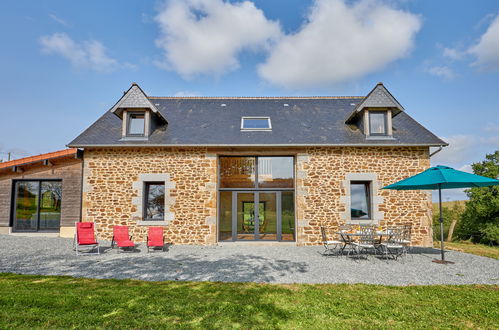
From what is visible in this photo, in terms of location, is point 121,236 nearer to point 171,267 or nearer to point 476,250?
point 171,267

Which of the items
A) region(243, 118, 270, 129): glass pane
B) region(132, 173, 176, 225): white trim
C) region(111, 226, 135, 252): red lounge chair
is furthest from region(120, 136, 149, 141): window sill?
region(243, 118, 270, 129): glass pane

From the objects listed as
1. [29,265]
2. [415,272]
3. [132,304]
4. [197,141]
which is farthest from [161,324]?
[197,141]

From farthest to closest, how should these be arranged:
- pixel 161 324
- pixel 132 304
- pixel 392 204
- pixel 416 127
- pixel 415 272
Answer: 1. pixel 416 127
2. pixel 392 204
3. pixel 415 272
4. pixel 132 304
5. pixel 161 324

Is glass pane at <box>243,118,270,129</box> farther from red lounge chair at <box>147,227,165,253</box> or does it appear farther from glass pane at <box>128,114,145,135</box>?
red lounge chair at <box>147,227,165,253</box>

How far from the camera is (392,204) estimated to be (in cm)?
948

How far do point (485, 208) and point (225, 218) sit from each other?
11.4m

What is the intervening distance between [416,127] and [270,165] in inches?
228

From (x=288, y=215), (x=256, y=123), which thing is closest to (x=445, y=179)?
(x=288, y=215)

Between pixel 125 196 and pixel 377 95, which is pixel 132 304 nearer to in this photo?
pixel 125 196

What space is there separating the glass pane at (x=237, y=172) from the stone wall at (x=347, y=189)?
167cm

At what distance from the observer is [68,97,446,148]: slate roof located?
9656 mm

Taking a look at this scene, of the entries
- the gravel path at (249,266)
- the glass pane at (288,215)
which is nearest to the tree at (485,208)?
the gravel path at (249,266)

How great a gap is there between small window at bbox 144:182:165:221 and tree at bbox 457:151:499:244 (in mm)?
13352

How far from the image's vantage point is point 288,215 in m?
9.78
